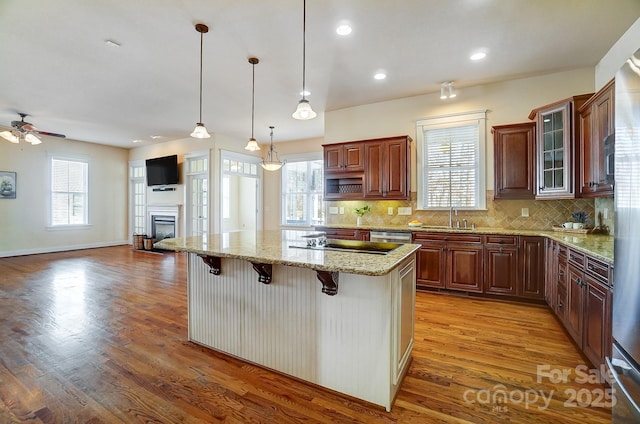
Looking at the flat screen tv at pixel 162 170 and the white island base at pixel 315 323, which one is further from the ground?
the flat screen tv at pixel 162 170

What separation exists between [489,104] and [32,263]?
9.14m

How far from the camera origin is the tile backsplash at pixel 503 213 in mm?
3684

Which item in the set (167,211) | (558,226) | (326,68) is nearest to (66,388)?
(326,68)

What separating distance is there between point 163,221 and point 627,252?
28.8 ft

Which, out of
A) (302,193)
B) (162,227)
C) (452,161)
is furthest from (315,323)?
(162,227)

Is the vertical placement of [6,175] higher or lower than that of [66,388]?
higher

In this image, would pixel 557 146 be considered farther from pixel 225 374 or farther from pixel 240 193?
pixel 240 193

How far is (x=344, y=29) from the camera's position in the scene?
9.43 ft

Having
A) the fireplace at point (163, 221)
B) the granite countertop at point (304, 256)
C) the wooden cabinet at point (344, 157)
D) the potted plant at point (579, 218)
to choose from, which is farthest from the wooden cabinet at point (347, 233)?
the fireplace at point (163, 221)

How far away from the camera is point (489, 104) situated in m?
4.21

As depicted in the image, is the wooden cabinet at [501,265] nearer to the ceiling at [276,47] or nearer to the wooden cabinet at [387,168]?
the wooden cabinet at [387,168]

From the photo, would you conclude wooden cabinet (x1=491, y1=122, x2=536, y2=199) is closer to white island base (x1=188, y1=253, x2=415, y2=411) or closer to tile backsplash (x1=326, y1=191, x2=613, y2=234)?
tile backsplash (x1=326, y1=191, x2=613, y2=234)

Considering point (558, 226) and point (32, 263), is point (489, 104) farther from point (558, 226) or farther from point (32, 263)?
point (32, 263)

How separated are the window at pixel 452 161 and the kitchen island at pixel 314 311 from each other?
2.64 metres
